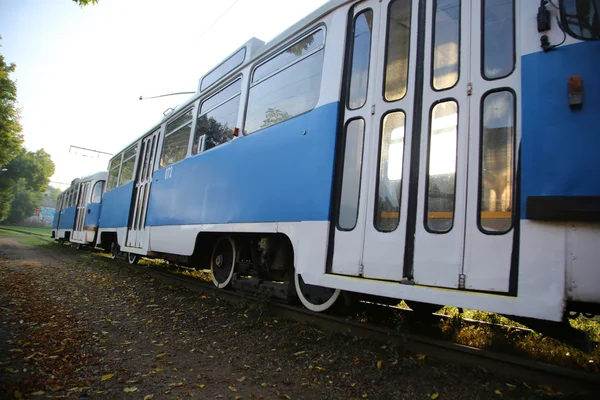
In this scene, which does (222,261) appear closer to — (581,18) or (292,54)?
(292,54)

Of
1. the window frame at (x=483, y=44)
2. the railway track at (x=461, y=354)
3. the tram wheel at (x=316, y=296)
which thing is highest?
the window frame at (x=483, y=44)

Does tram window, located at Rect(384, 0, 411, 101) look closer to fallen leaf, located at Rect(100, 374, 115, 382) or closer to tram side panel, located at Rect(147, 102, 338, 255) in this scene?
tram side panel, located at Rect(147, 102, 338, 255)

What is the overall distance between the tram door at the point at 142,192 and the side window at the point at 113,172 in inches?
107

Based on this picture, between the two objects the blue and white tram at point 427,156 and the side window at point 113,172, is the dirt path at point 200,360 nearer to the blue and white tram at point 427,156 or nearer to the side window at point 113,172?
the blue and white tram at point 427,156

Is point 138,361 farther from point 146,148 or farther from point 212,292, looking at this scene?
point 146,148

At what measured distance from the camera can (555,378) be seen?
8.13 ft

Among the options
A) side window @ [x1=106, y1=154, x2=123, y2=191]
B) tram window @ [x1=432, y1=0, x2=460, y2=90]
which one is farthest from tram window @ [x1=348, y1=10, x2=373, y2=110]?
side window @ [x1=106, y1=154, x2=123, y2=191]

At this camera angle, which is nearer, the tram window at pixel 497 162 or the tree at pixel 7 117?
the tram window at pixel 497 162

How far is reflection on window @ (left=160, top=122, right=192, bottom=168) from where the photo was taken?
6.89 m

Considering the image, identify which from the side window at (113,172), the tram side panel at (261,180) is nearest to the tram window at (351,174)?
the tram side panel at (261,180)

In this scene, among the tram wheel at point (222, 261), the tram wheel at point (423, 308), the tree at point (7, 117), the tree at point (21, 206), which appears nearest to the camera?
the tram wheel at point (423, 308)

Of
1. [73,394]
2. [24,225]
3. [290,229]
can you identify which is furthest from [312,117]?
[24,225]

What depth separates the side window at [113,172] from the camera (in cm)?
1169

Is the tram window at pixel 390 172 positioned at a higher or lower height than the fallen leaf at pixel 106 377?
higher
